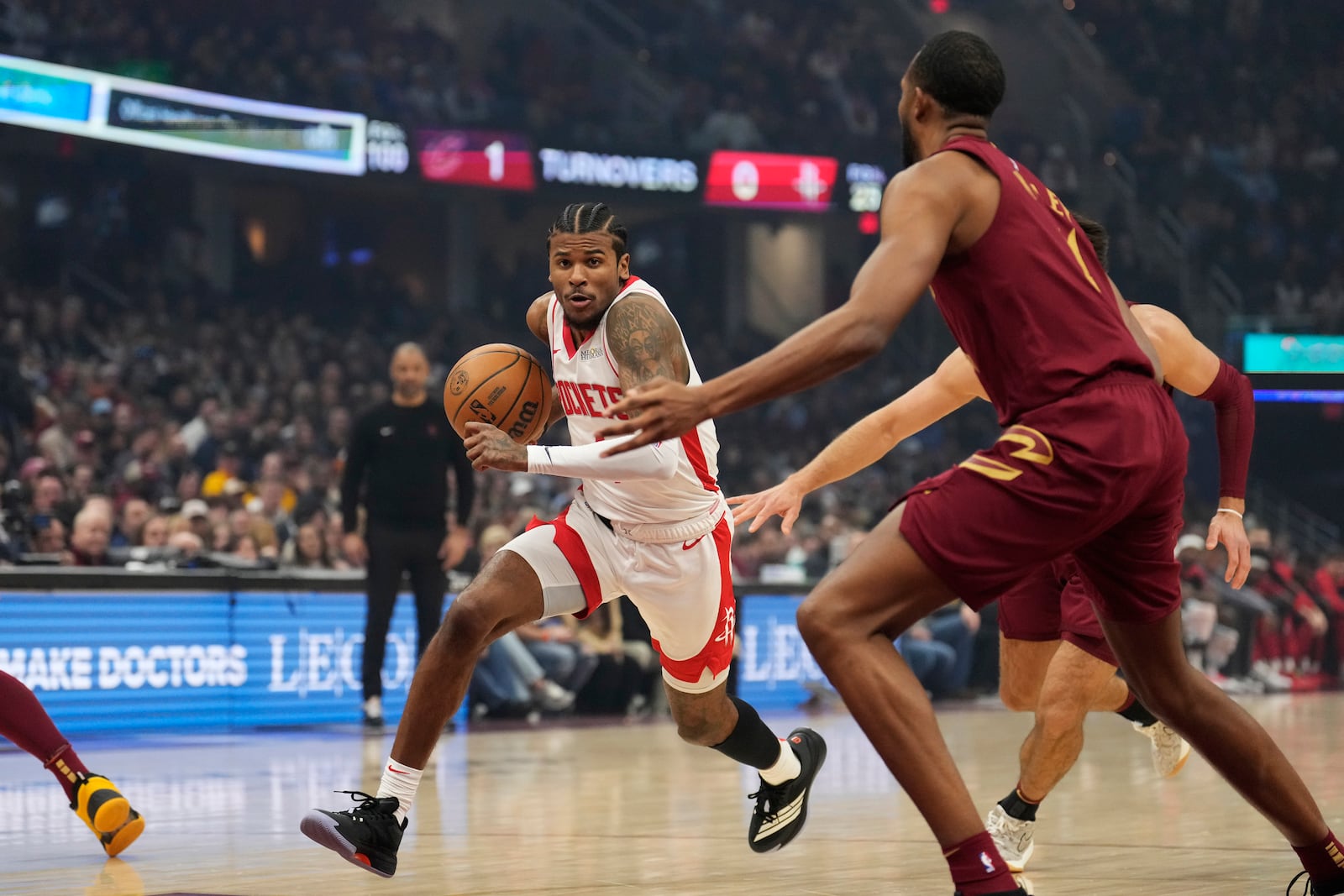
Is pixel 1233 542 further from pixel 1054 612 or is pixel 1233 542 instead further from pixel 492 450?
pixel 492 450

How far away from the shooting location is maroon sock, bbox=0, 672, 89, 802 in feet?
17.5

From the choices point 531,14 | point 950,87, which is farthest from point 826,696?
point 531,14

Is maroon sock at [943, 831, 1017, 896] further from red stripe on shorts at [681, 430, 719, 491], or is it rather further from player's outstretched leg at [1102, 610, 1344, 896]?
red stripe on shorts at [681, 430, 719, 491]

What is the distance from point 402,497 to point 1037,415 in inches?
269

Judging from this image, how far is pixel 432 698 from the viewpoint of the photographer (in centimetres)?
478

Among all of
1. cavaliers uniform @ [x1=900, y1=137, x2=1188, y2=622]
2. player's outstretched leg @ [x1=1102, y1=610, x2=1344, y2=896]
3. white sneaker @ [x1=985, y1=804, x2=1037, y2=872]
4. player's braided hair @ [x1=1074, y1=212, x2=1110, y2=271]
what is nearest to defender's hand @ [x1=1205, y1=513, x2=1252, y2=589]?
player's outstretched leg @ [x1=1102, y1=610, x2=1344, y2=896]

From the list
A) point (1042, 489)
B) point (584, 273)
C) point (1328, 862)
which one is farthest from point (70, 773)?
point (1328, 862)

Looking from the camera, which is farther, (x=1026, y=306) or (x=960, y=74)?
(x=960, y=74)

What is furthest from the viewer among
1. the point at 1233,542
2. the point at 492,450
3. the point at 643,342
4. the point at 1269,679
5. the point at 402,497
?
the point at 1269,679

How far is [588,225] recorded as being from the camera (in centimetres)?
504

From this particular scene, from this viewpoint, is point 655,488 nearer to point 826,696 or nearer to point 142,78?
point 826,696

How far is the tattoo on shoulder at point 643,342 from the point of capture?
473cm

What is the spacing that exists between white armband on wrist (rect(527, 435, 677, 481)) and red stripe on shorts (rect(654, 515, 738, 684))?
20.9 inches

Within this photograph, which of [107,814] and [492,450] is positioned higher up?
[492,450]
